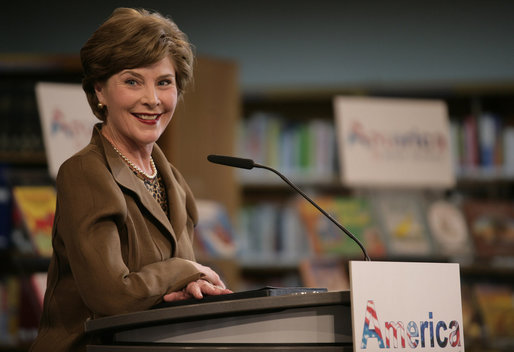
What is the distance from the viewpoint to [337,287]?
14.8ft

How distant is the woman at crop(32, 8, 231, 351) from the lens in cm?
137

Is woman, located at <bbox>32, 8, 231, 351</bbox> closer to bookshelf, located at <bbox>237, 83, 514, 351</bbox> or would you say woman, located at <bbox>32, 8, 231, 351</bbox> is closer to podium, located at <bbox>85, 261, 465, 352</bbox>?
podium, located at <bbox>85, 261, 465, 352</bbox>

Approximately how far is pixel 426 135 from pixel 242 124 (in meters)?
1.22

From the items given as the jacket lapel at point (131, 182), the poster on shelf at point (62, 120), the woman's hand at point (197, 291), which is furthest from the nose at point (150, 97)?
the poster on shelf at point (62, 120)

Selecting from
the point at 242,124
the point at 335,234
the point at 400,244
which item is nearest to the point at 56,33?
the point at 242,124

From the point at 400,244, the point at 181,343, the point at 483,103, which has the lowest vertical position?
the point at 181,343

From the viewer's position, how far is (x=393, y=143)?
458cm

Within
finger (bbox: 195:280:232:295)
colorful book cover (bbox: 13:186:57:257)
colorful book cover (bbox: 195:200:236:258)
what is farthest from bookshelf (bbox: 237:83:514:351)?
finger (bbox: 195:280:232:295)

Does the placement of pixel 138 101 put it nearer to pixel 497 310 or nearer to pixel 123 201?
pixel 123 201

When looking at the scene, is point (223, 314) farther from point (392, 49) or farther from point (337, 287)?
point (392, 49)

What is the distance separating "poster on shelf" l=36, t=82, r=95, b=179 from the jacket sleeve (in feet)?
8.24

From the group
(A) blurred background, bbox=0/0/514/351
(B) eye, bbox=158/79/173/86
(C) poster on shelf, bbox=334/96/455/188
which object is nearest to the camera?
(B) eye, bbox=158/79/173/86

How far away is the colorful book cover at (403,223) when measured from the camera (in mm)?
4543

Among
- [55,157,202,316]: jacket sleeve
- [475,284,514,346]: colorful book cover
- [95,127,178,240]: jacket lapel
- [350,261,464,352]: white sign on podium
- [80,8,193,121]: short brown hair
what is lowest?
[475,284,514,346]: colorful book cover
